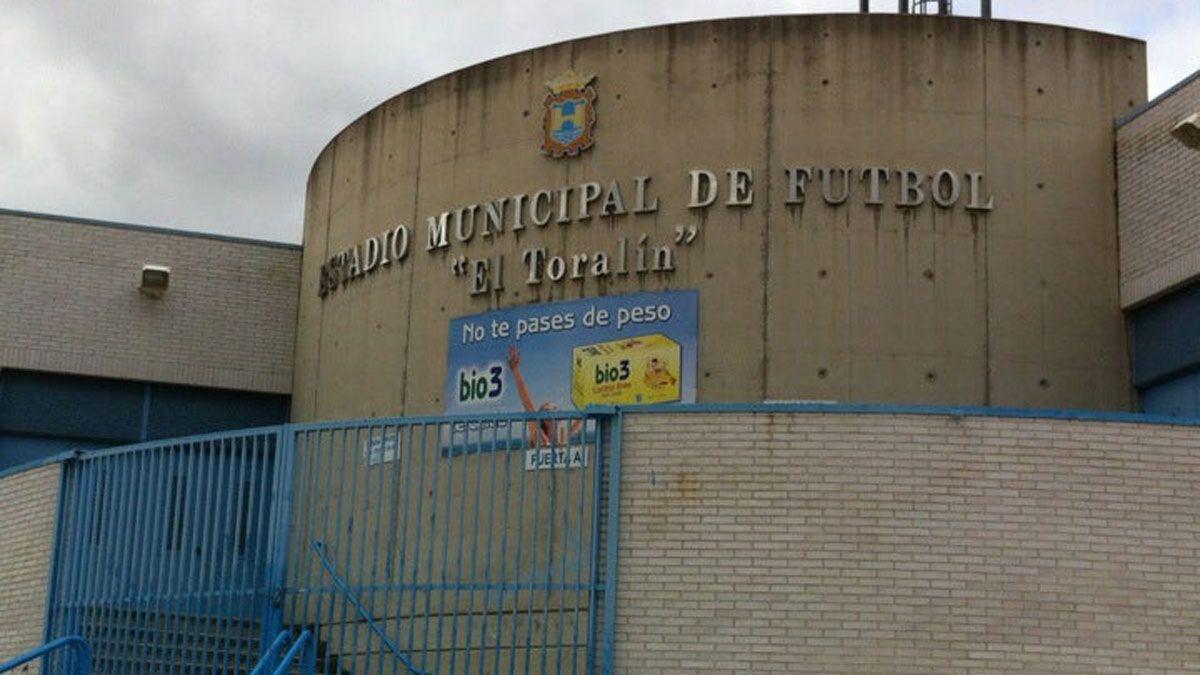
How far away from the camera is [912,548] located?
13.9 meters

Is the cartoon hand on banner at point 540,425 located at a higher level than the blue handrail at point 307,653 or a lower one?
higher

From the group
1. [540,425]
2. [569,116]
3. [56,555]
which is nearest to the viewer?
[540,425]

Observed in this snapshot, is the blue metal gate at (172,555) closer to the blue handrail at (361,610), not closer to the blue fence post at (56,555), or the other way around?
the blue fence post at (56,555)

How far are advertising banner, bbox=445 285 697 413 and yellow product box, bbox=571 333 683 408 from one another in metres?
0.01

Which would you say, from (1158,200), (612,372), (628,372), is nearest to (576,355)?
(612,372)

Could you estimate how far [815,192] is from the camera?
19328 mm

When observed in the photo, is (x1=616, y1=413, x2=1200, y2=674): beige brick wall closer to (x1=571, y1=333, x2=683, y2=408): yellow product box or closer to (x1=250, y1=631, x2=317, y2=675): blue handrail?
(x1=250, y1=631, x2=317, y2=675): blue handrail

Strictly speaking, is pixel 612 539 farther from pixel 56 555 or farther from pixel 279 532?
pixel 56 555

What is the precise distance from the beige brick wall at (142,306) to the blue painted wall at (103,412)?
10.6 inches

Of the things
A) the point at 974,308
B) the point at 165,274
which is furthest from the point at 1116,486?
the point at 165,274

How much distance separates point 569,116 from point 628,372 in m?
2.98

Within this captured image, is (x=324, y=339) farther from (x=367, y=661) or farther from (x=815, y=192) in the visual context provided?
(x=367, y=661)

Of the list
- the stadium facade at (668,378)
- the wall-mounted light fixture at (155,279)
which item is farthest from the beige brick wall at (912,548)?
the wall-mounted light fixture at (155,279)

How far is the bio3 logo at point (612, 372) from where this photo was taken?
64.3ft
